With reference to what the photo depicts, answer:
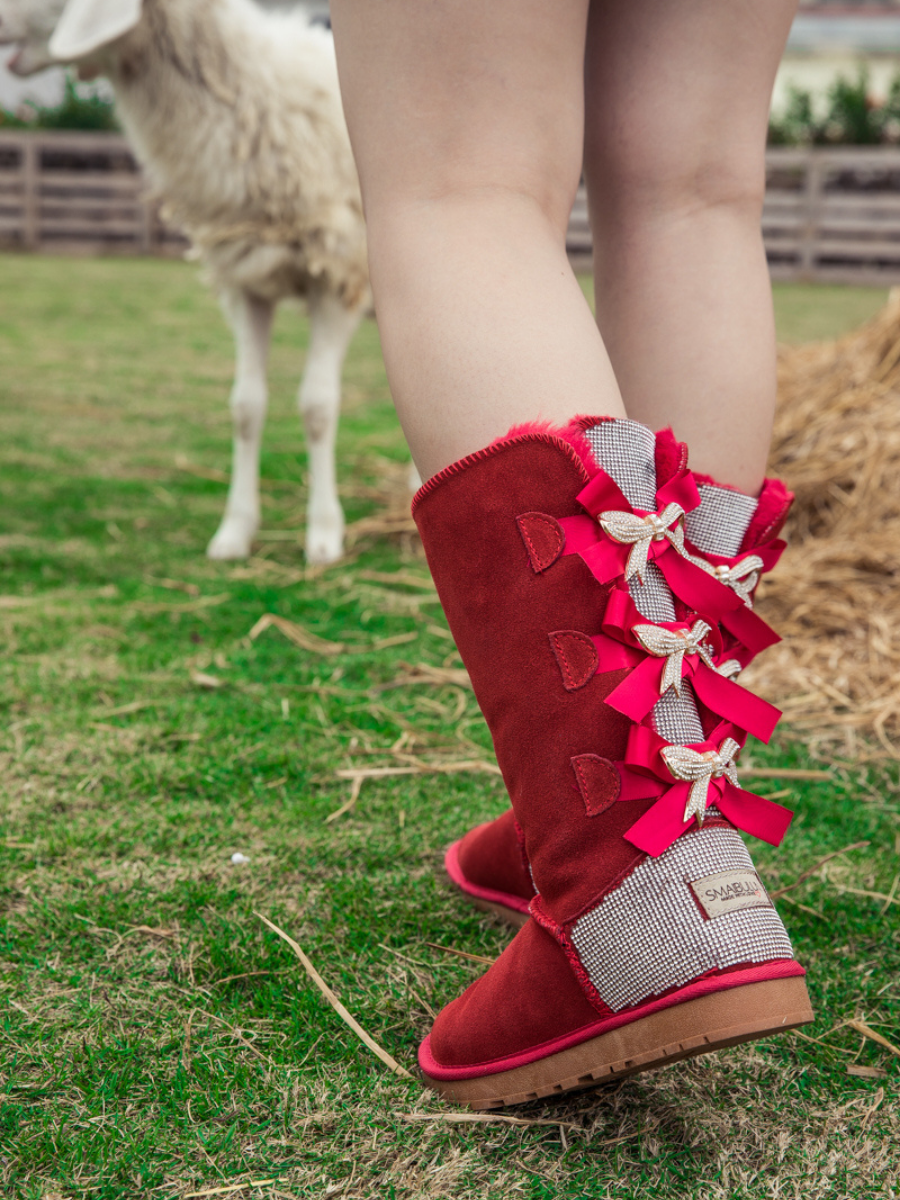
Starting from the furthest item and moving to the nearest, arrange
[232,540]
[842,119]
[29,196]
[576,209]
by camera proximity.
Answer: [842,119] → [29,196] → [576,209] → [232,540]

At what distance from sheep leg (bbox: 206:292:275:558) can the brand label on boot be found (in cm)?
184

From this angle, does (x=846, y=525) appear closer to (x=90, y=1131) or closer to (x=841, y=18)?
(x=90, y=1131)

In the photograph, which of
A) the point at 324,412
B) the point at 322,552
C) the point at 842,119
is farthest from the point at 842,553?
the point at 842,119

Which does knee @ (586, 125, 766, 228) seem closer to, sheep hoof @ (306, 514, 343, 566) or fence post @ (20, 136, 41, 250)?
sheep hoof @ (306, 514, 343, 566)

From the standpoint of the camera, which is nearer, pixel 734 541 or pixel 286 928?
pixel 734 541

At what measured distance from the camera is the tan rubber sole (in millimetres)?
675

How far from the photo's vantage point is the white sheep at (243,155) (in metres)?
2.34

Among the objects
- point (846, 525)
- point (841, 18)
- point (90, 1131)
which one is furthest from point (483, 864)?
point (841, 18)

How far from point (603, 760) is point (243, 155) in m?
2.01

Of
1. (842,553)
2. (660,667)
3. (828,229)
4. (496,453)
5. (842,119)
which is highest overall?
(842,119)

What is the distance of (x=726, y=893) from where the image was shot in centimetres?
72

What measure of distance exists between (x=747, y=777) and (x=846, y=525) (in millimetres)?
1007

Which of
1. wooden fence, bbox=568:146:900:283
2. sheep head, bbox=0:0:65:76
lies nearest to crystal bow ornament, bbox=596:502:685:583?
sheep head, bbox=0:0:65:76

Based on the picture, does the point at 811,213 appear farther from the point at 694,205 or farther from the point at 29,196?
the point at 694,205
